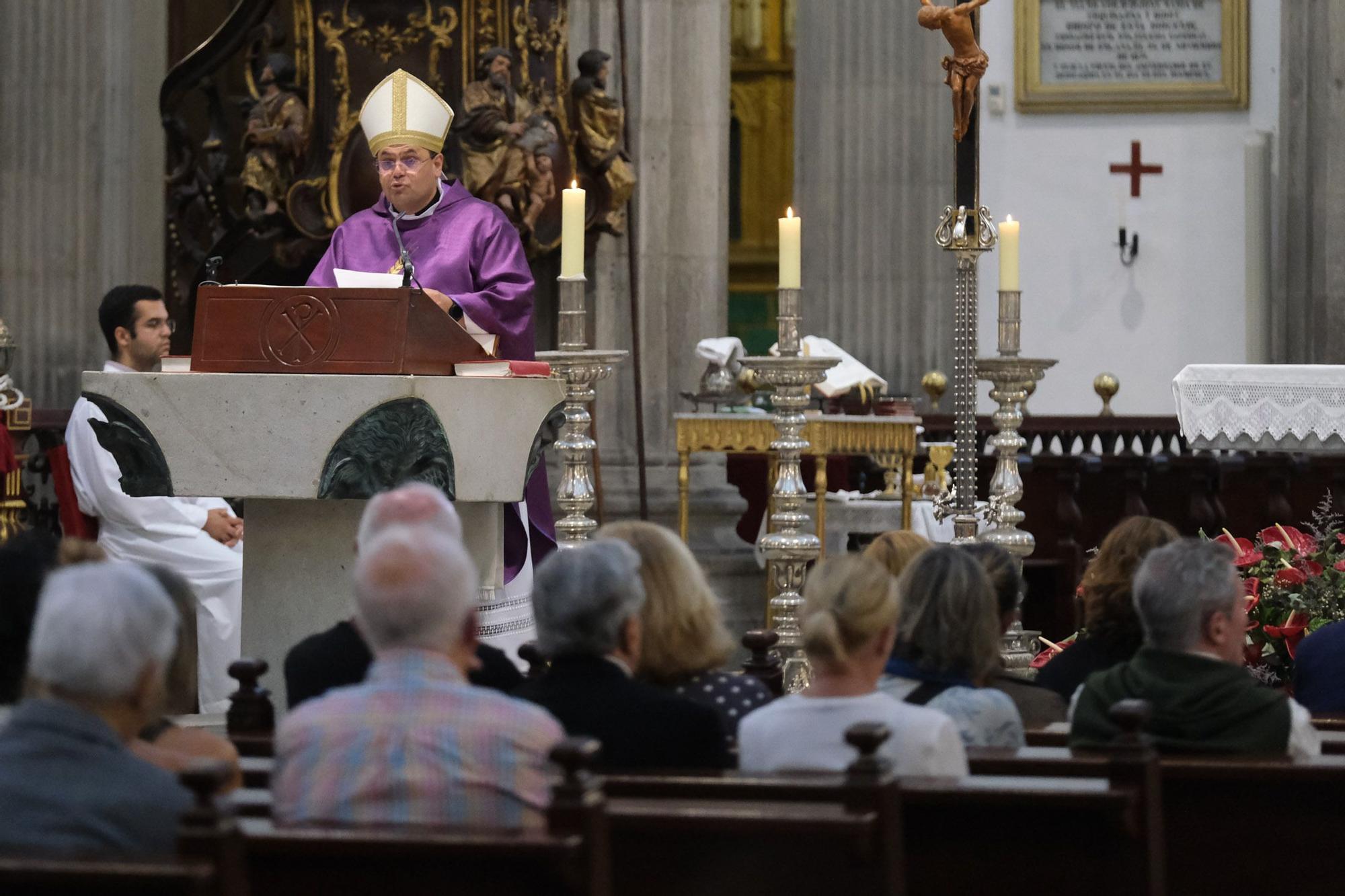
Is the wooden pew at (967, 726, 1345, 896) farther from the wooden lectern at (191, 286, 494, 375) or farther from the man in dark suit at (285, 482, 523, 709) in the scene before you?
the wooden lectern at (191, 286, 494, 375)

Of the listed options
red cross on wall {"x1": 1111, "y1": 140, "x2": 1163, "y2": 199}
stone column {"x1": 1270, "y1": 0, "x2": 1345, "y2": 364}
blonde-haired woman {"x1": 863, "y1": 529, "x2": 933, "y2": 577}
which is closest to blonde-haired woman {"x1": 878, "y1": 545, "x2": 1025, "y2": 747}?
blonde-haired woman {"x1": 863, "y1": 529, "x2": 933, "y2": 577}

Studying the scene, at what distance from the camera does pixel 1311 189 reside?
1388cm

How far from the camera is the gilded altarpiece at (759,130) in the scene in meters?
17.8

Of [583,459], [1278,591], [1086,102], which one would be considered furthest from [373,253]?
[1086,102]

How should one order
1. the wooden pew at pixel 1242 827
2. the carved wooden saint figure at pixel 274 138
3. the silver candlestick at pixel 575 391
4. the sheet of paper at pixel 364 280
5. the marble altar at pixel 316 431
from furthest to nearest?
the carved wooden saint figure at pixel 274 138 → the silver candlestick at pixel 575 391 → the sheet of paper at pixel 364 280 → the marble altar at pixel 316 431 → the wooden pew at pixel 1242 827

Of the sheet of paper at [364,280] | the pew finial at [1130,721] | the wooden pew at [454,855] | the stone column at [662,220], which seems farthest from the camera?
the stone column at [662,220]

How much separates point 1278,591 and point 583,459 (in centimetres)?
199

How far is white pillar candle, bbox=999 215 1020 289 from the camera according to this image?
5.86 m

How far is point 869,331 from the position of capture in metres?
12.0

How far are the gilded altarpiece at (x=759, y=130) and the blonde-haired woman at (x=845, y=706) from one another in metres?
14.4

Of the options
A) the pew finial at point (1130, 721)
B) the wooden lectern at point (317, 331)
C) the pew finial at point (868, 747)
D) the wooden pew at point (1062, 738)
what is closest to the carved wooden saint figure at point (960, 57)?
the wooden lectern at point (317, 331)

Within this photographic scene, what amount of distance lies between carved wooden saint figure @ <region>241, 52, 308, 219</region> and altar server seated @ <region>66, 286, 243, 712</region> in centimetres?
200

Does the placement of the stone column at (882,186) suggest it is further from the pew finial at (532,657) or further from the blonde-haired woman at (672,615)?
the blonde-haired woman at (672,615)

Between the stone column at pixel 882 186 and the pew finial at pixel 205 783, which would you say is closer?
the pew finial at pixel 205 783
